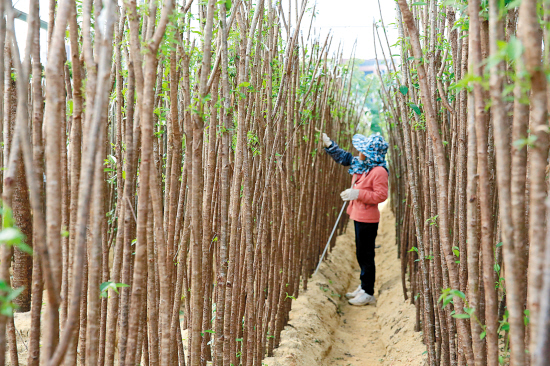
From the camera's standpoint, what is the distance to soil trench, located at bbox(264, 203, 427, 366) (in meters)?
1.97

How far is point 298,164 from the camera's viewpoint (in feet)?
6.98

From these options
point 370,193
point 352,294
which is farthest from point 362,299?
point 370,193

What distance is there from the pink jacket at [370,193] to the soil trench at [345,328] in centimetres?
51

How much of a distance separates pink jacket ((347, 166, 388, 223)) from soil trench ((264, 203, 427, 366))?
1.68 feet

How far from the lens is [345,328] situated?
263cm

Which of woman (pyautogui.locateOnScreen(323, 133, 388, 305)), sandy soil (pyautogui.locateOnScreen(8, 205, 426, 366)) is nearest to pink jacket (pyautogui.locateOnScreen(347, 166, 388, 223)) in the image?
woman (pyautogui.locateOnScreen(323, 133, 388, 305))

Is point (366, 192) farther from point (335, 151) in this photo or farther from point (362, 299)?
point (362, 299)

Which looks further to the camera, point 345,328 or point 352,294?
point 352,294

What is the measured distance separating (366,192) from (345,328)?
33.3 inches

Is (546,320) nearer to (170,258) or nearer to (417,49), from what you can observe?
(417,49)

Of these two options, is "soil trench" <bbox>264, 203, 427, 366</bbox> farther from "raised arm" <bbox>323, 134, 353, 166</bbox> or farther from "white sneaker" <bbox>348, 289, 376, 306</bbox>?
"raised arm" <bbox>323, 134, 353, 166</bbox>

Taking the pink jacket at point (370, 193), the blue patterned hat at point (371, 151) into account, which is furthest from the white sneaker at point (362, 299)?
the blue patterned hat at point (371, 151)

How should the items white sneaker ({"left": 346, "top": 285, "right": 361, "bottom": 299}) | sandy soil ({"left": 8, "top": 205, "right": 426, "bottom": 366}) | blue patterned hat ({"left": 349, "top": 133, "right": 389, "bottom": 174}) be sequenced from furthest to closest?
white sneaker ({"left": 346, "top": 285, "right": 361, "bottom": 299}) < blue patterned hat ({"left": 349, "top": 133, "right": 389, "bottom": 174}) < sandy soil ({"left": 8, "top": 205, "right": 426, "bottom": 366})

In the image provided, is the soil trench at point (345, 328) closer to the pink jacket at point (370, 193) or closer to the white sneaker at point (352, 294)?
the white sneaker at point (352, 294)
